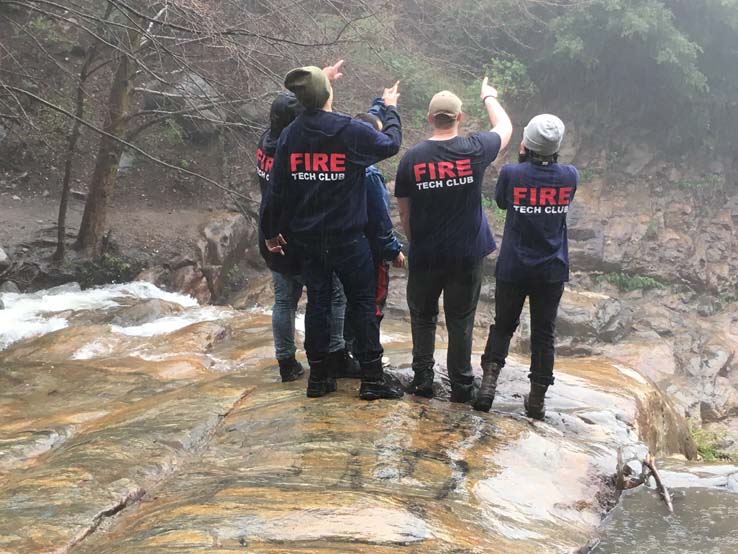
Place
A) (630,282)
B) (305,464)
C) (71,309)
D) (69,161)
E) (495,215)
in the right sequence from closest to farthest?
(305,464)
(71,309)
(69,161)
(630,282)
(495,215)

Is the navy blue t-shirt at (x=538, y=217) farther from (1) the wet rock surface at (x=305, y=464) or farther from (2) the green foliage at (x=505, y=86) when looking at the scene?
(2) the green foliage at (x=505, y=86)

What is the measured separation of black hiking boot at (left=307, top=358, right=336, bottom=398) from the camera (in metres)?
4.12

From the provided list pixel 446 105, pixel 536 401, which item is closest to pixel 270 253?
pixel 446 105

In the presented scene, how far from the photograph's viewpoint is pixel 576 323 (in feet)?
42.5

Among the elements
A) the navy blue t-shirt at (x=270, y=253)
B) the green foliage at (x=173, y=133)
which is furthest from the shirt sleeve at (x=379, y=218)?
the green foliage at (x=173, y=133)

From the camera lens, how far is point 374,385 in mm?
4062

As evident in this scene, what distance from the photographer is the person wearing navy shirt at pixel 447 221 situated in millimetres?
3699

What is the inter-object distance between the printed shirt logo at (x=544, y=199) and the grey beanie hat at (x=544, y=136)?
224 millimetres

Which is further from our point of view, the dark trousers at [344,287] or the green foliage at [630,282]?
the green foliage at [630,282]

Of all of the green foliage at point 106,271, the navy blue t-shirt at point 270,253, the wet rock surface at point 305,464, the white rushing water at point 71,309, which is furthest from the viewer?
the green foliage at point 106,271

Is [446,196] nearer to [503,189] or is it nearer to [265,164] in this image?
[503,189]

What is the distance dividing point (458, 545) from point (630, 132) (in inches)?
690

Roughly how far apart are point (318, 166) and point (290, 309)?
4.20 feet

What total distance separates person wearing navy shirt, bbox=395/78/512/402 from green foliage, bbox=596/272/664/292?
12.2m
